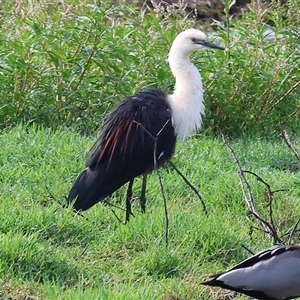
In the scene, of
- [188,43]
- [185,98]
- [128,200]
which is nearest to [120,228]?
[128,200]

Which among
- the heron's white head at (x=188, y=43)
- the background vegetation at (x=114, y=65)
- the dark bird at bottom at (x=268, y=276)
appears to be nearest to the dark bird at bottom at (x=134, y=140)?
the heron's white head at (x=188, y=43)

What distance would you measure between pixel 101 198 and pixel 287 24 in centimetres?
311

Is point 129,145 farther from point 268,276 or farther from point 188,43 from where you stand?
point 268,276

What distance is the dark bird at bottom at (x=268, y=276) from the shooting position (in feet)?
11.7

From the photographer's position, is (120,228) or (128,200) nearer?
(120,228)

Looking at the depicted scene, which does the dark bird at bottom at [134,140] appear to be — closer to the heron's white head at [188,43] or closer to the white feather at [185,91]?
the white feather at [185,91]

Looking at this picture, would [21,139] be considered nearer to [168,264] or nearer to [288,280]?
[168,264]

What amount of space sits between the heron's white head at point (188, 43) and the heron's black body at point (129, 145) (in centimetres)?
56

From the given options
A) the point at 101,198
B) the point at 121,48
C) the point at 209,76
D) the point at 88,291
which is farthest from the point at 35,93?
the point at 88,291

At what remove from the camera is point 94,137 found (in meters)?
6.67

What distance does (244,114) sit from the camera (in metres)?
7.27

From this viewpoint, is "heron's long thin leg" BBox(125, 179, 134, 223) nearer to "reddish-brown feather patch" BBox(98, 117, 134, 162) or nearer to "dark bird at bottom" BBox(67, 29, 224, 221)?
"dark bird at bottom" BBox(67, 29, 224, 221)

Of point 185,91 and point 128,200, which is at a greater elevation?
point 185,91

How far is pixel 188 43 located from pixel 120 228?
6.36 feet
